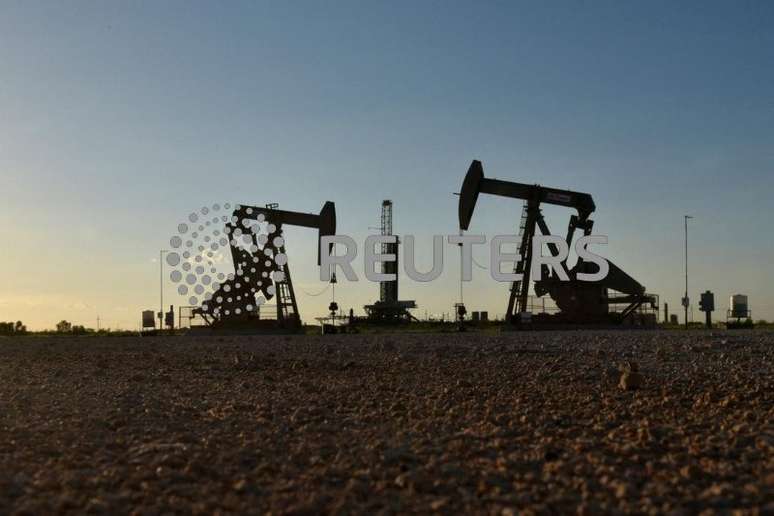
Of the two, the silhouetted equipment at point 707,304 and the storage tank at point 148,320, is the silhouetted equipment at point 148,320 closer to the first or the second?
the storage tank at point 148,320

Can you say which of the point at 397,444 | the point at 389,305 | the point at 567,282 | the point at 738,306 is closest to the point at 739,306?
the point at 738,306

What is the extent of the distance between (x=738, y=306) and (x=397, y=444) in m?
49.5

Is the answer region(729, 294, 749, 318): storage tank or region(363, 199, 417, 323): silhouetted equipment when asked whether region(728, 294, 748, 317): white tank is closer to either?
region(729, 294, 749, 318): storage tank

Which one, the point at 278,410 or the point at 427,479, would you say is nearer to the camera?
the point at 427,479

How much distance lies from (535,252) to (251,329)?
51.7 ft

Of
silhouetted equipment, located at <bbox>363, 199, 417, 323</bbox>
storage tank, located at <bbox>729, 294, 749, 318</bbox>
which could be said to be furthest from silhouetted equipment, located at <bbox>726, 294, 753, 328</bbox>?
silhouetted equipment, located at <bbox>363, 199, 417, 323</bbox>

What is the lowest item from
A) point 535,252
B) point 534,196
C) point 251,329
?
point 251,329

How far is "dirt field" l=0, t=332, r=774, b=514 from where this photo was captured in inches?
215

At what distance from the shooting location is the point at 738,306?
5206 centimetres

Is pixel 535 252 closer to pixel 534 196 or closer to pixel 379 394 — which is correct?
pixel 534 196

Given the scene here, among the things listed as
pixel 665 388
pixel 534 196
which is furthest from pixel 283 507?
pixel 534 196

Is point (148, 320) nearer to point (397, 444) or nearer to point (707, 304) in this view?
point (707, 304)

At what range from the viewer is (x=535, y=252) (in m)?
43.7

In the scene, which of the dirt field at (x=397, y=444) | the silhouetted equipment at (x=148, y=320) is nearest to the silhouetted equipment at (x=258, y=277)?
the silhouetted equipment at (x=148, y=320)
